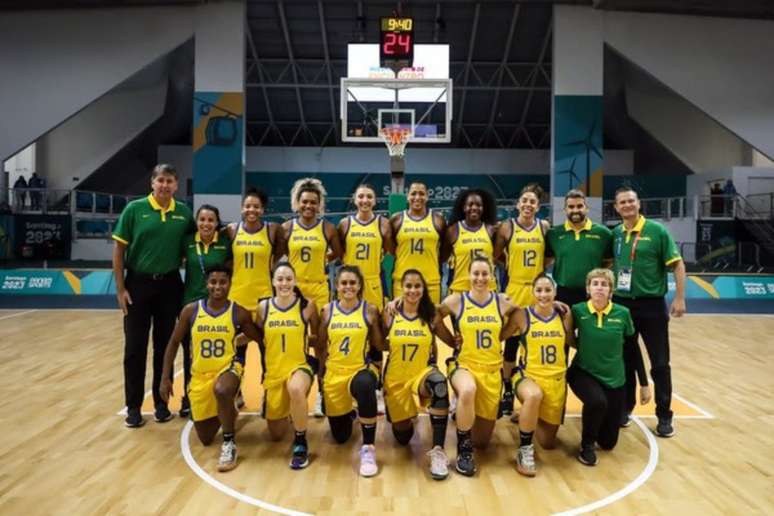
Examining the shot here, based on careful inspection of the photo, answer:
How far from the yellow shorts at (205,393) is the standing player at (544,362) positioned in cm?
186

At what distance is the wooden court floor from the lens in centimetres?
304

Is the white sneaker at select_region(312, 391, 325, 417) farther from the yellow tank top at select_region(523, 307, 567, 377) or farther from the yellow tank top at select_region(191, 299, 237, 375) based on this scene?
the yellow tank top at select_region(523, 307, 567, 377)

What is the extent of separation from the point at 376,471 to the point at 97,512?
1.48 meters

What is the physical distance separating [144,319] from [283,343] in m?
1.20

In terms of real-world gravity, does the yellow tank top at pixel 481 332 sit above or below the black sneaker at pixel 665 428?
above

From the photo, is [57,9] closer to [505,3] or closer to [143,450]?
[505,3]

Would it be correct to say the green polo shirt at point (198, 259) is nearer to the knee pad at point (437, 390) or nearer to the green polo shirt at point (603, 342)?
the knee pad at point (437, 390)

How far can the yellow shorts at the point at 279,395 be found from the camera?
3736 mm

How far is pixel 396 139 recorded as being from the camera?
1016 cm

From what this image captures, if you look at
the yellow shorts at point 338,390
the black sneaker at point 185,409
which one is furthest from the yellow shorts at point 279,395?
the black sneaker at point 185,409

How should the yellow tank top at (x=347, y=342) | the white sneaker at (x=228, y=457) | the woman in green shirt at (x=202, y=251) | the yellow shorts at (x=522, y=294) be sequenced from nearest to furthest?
the white sneaker at (x=228, y=457), the yellow tank top at (x=347, y=342), the woman in green shirt at (x=202, y=251), the yellow shorts at (x=522, y=294)

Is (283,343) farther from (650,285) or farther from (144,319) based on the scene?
(650,285)

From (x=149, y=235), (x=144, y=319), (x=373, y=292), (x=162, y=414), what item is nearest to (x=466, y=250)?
(x=373, y=292)

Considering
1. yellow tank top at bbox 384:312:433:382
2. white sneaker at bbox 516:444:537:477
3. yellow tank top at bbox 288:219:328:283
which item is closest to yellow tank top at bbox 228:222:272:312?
yellow tank top at bbox 288:219:328:283
